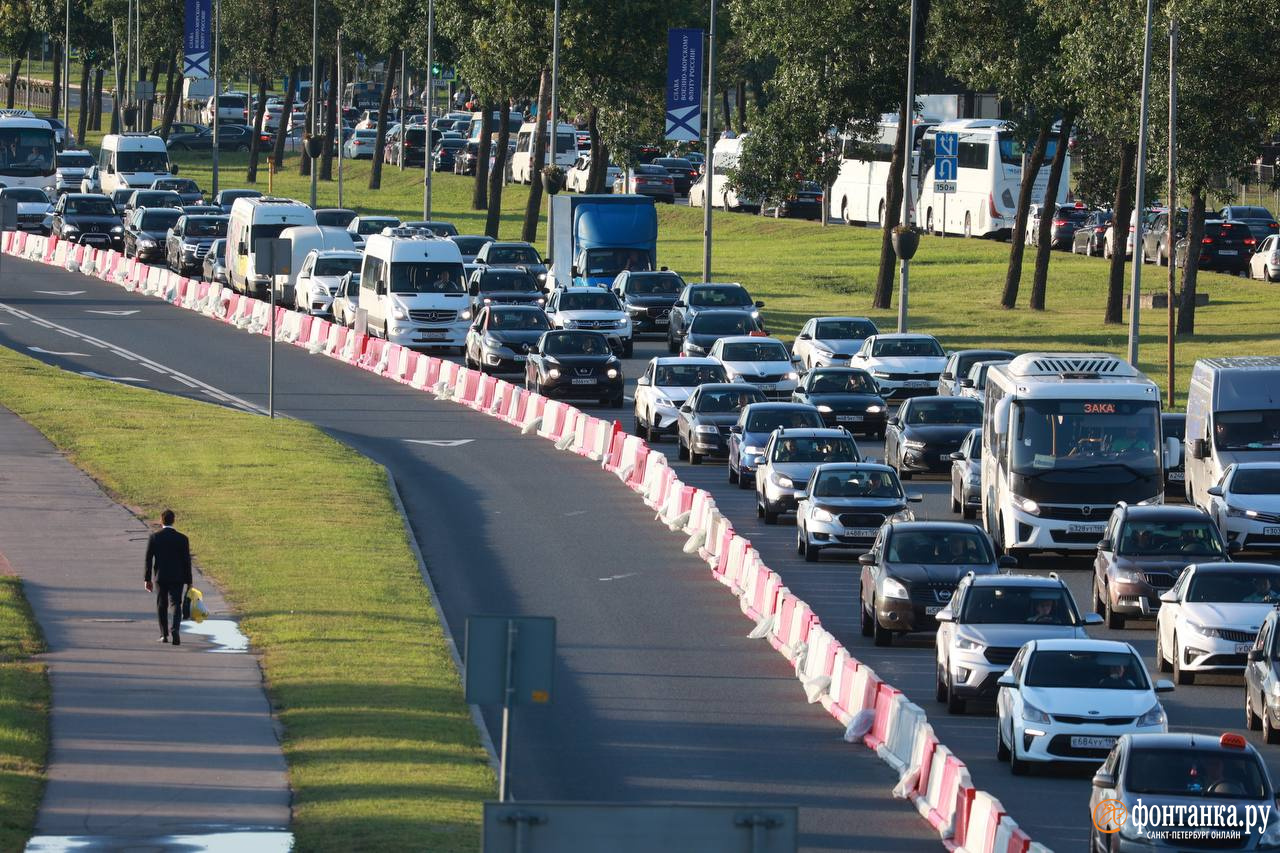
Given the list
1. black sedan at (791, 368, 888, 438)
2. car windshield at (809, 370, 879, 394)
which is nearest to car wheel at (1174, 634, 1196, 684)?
black sedan at (791, 368, 888, 438)

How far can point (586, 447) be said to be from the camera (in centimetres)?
3975

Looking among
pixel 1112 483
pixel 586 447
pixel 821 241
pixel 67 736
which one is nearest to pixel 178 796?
pixel 67 736

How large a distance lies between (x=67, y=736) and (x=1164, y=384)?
3343cm

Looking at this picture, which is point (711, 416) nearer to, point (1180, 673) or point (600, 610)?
point (600, 610)

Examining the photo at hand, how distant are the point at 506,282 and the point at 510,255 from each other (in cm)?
607

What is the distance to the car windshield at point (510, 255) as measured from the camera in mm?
62503

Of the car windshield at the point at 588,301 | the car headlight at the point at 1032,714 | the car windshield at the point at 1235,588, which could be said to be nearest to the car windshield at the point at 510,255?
the car windshield at the point at 588,301

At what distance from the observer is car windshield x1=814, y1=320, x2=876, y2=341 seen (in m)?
49.5

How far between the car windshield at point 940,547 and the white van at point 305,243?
36290 mm

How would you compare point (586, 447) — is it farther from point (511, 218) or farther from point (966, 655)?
point (511, 218)

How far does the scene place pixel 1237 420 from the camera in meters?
33.8

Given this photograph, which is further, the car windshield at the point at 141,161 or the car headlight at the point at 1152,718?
the car windshield at the point at 141,161

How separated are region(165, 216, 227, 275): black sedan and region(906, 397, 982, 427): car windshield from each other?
118 feet

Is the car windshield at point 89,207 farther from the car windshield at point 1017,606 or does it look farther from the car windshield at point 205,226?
the car windshield at point 1017,606
